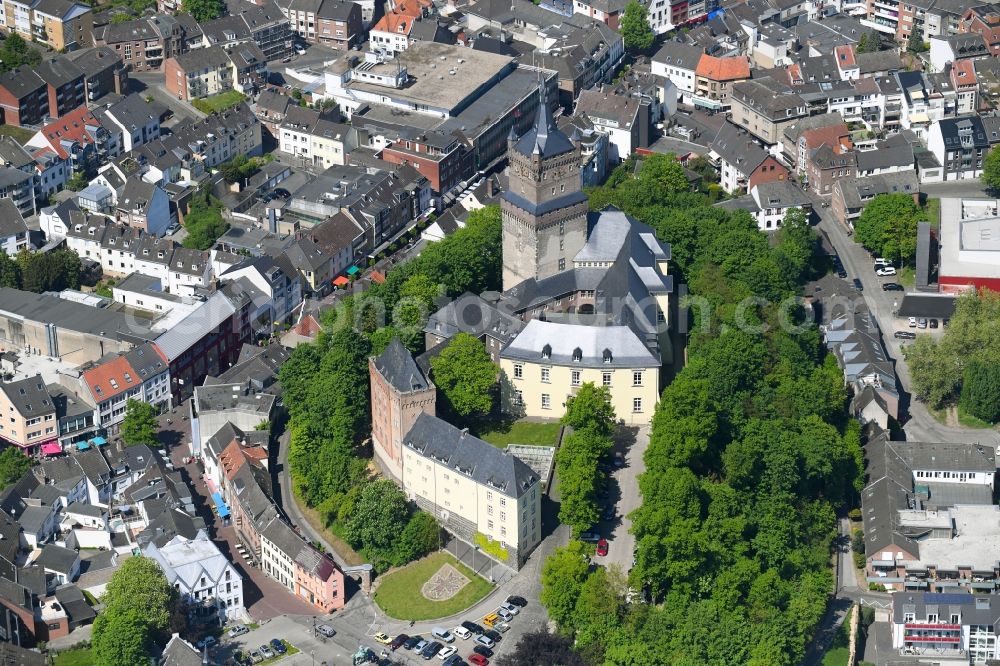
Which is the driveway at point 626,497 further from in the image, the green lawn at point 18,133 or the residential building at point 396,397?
the green lawn at point 18,133

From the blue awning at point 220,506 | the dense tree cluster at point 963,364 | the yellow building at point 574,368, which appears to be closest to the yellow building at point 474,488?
the yellow building at point 574,368

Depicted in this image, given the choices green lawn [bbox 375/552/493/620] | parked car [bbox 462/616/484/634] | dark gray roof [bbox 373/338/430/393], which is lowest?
green lawn [bbox 375/552/493/620]

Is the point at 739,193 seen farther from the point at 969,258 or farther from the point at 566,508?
the point at 566,508

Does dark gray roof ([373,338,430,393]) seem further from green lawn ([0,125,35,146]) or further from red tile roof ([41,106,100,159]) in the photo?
green lawn ([0,125,35,146])

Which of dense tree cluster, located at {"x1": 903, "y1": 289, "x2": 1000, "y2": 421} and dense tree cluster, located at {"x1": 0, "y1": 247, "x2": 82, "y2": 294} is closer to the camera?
dense tree cluster, located at {"x1": 903, "y1": 289, "x2": 1000, "y2": 421}

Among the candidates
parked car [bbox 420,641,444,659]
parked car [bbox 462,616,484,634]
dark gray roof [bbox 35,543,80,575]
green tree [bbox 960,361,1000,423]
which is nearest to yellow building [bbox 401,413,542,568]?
parked car [bbox 462,616,484,634]

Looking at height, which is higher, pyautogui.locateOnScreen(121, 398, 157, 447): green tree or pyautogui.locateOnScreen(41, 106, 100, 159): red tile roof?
pyautogui.locateOnScreen(41, 106, 100, 159): red tile roof

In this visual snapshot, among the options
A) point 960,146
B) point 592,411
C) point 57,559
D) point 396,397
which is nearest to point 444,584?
point 396,397

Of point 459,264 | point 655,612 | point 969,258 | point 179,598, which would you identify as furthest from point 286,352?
point 969,258
